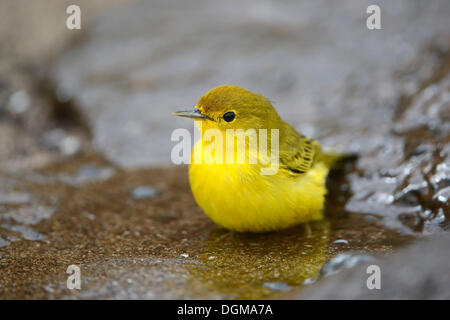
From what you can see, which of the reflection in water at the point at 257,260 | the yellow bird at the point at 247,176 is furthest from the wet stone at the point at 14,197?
the reflection in water at the point at 257,260

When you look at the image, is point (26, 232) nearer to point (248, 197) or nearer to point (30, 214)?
point (30, 214)


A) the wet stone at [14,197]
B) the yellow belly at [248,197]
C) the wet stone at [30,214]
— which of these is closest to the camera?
the yellow belly at [248,197]

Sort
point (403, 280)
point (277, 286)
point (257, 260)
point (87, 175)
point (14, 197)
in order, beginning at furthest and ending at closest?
point (87, 175) → point (14, 197) → point (257, 260) → point (277, 286) → point (403, 280)

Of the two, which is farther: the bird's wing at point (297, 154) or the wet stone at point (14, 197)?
the wet stone at point (14, 197)

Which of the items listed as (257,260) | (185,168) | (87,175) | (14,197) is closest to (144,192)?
(185,168)

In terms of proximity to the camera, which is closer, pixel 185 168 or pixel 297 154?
pixel 297 154

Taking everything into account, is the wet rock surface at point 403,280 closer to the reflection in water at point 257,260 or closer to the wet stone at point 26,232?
the reflection in water at point 257,260
